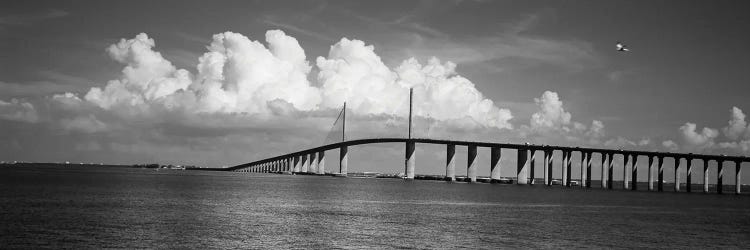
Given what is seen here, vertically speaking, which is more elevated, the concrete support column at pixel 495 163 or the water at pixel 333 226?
the concrete support column at pixel 495 163

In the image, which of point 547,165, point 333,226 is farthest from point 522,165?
point 333,226

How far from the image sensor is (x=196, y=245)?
43.3m

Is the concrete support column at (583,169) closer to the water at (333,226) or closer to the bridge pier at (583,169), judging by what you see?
the bridge pier at (583,169)

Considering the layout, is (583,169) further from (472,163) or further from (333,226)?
(333,226)

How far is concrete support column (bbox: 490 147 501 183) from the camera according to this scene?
600ft

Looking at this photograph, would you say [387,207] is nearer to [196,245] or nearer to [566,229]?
[566,229]

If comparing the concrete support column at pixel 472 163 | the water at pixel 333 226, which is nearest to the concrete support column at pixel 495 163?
the concrete support column at pixel 472 163

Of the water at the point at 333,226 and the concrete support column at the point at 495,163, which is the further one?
the concrete support column at the point at 495,163

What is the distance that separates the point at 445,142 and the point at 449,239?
139 meters

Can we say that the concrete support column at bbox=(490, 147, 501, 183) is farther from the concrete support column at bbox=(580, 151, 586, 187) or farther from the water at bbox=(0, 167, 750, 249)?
the water at bbox=(0, 167, 750, 249)

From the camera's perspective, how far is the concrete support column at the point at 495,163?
183 metres

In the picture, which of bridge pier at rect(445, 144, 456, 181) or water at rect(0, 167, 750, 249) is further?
bridge pier at rect(445, 144, 456, 181)

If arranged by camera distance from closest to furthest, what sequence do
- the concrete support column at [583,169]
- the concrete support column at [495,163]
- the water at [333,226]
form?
the water at [333,226] < the concrete support column at [583,169] < the concrete support column at [495,163]

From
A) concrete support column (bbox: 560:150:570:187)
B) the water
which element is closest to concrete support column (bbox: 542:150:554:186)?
concrete support column (bbox: 560:150:570:187)
